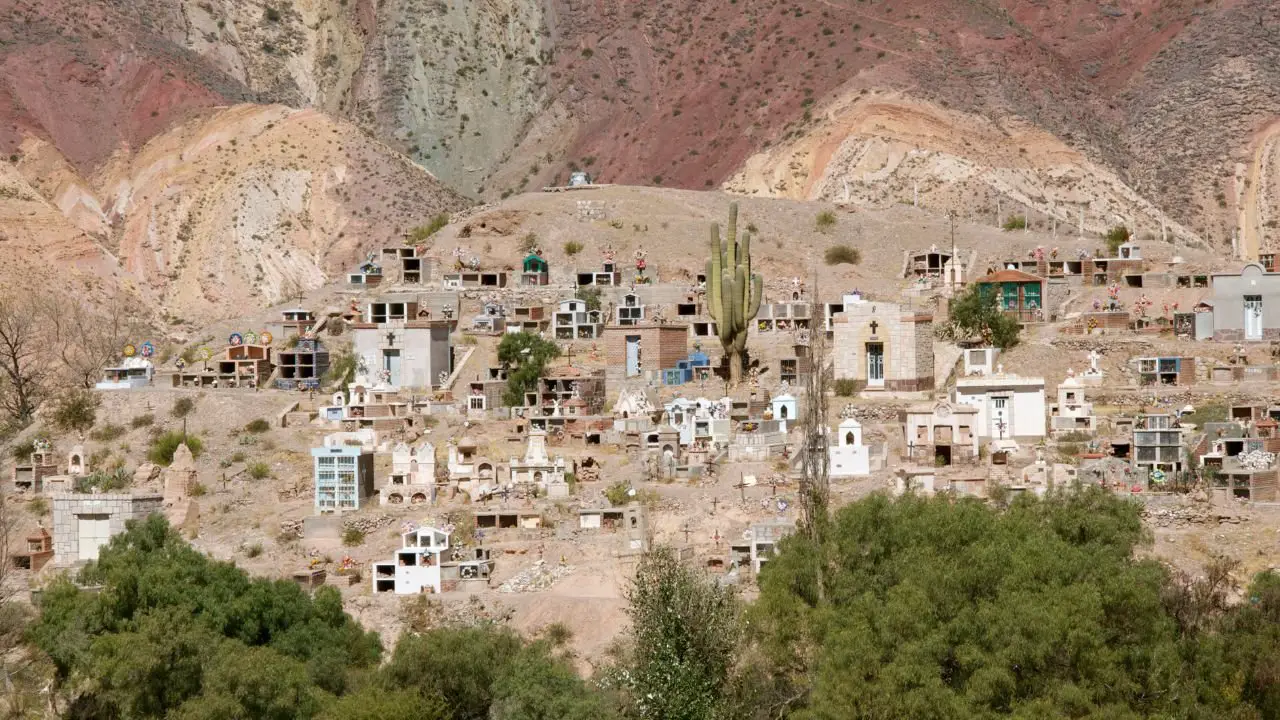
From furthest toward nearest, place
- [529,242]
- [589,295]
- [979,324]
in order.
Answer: [529,242]
[589,295]
[979,324]

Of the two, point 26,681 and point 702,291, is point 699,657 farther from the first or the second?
point 702,291

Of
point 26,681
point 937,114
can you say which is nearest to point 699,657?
point 26,681

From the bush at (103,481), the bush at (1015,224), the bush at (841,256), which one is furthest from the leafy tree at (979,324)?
the bush at (103,481)

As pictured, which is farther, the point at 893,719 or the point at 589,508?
the point at 589,508

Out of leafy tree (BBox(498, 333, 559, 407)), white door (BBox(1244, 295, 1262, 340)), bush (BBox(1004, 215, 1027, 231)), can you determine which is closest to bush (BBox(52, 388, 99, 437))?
leafy tree (BBox(498, 333, 559, 407))

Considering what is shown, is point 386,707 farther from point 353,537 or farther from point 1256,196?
point 1256,196

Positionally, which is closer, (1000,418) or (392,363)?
(1000,418)

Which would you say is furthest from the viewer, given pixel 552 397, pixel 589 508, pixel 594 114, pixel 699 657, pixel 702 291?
pixel 594 114

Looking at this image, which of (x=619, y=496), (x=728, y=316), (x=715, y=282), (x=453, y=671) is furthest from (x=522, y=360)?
(x=453, y=671)
